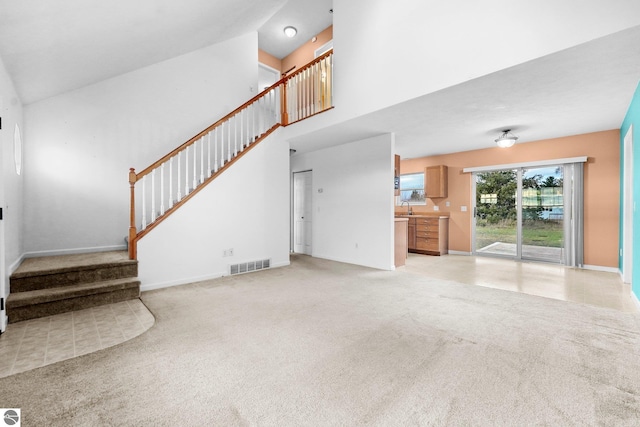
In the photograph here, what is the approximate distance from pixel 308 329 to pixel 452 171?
631 cm

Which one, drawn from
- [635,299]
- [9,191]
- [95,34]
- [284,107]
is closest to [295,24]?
[284,107]

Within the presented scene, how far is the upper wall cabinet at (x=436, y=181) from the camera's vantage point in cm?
721

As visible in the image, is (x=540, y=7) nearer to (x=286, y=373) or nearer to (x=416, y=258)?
(x=286, y=373)

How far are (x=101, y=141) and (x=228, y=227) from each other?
8.39ft

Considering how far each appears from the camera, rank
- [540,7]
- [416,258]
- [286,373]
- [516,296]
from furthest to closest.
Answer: [416,258]
[516,296]
[540,7]
[286,373]

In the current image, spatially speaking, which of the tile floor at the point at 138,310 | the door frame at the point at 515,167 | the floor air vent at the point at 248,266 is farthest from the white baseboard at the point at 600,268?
the floor air vent at the point at 248,266

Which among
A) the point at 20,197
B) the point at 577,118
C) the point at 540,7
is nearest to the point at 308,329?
the point at 540,7

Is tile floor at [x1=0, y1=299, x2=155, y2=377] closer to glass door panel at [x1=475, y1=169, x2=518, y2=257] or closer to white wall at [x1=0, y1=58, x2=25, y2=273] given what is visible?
white wall at [x1=0, y1=58, x2=25, y2=273]

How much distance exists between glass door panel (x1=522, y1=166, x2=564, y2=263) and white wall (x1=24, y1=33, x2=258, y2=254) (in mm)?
7270

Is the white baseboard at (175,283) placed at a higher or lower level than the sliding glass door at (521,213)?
lower

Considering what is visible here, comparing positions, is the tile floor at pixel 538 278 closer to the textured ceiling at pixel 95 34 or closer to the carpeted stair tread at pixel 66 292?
the carpeted stair tread at pixel 66 292

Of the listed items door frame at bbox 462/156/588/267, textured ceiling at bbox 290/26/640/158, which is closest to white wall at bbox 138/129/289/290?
textured ceiling at bbox 290/26/640/158

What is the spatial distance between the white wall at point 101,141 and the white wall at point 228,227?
1.39 meters

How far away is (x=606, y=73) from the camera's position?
2.85 metres
